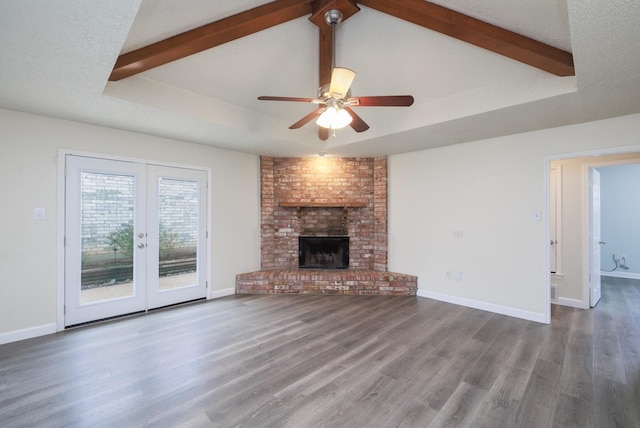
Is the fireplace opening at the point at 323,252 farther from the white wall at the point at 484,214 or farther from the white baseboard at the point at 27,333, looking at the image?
the white baseboard at the point at 27,333

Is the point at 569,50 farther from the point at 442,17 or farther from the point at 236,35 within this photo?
the point at 236,35

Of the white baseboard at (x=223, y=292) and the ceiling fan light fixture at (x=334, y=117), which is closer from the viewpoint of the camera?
the ceiling fan light fixture at (x=334, y=117)

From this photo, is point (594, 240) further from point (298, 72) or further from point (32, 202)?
point (32, 202)

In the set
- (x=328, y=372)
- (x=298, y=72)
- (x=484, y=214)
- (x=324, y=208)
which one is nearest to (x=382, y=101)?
(x=298, y=72)

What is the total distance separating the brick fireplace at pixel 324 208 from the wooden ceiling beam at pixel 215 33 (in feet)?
9.30

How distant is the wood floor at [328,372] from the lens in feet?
6.31

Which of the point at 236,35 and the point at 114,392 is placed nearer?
the point at 114,392

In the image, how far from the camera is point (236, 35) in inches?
90.9

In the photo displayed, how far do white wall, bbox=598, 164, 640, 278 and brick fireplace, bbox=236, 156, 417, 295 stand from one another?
518 cm

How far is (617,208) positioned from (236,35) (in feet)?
26.6

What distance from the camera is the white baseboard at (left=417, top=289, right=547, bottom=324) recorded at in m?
3.65

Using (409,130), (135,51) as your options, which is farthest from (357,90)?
(135,51)

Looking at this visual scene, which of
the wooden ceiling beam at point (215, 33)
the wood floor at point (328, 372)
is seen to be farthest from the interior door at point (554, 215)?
the wooden ceiling beam at point (215, 33)

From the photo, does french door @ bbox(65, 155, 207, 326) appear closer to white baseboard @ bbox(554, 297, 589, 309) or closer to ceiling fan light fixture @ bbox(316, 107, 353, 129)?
ceiling fan light fixture @ bbox(316, 107, 353, 129)
